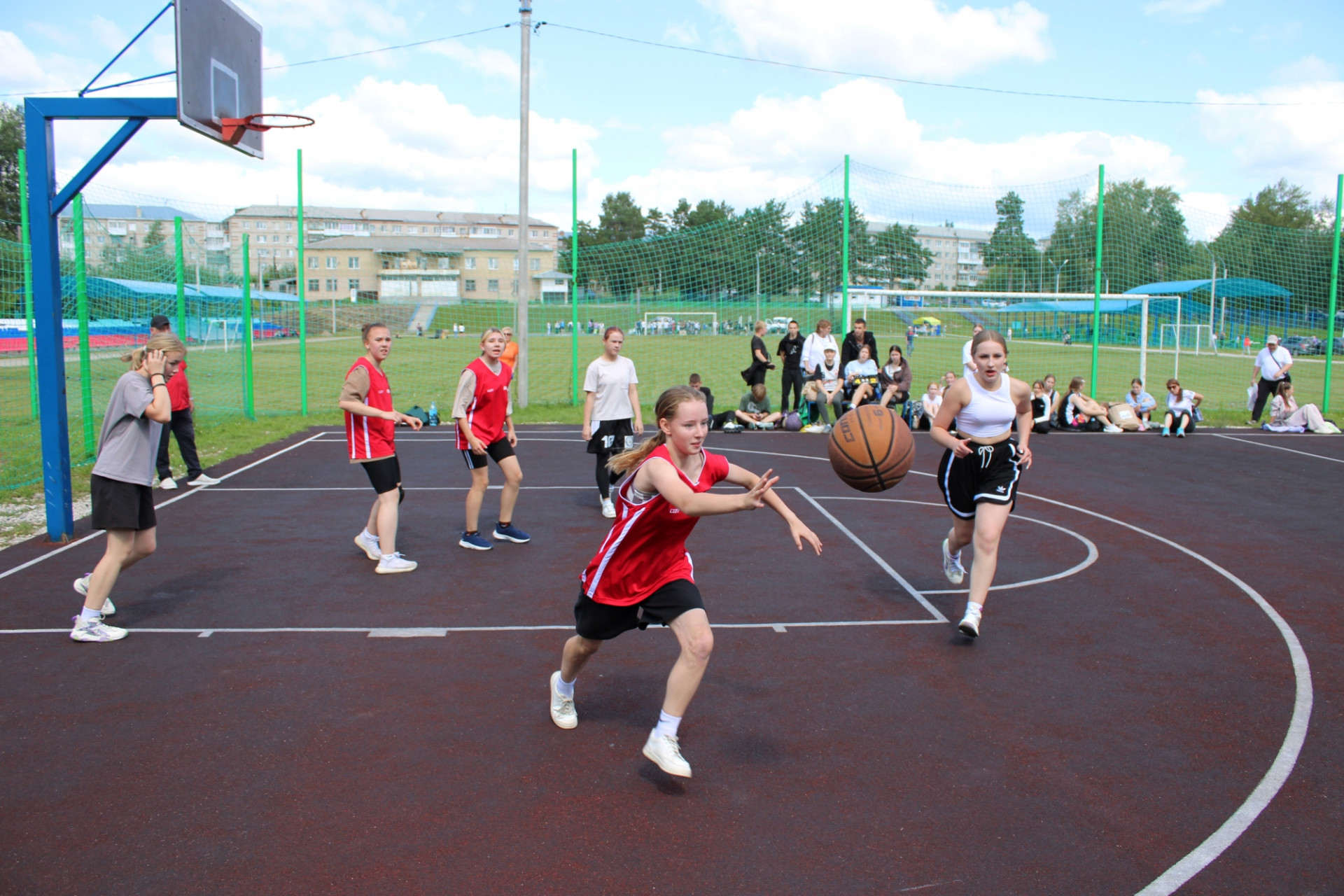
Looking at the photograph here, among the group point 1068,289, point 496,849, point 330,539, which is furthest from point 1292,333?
point 496,849

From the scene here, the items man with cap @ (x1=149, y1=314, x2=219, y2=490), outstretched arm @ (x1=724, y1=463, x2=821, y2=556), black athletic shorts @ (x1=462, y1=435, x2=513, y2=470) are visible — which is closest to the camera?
outstretched arm @ (x1=724, y1=463, x2=821, y2=556)

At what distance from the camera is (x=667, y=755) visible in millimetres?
4020

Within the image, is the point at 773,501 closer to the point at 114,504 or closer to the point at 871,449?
the point at 871,449

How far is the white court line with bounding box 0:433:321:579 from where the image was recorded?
750cm

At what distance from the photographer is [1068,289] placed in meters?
21.2

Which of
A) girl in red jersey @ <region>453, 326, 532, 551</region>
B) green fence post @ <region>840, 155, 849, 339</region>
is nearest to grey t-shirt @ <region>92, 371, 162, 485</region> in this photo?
girl in red jersey @ <region>453, 326, 532, 551</region>

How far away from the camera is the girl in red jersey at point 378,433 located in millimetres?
7117

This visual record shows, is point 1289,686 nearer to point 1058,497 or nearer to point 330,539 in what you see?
point 1058,497

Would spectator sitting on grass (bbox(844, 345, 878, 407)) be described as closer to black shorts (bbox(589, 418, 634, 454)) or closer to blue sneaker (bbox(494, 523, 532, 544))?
black shorts (bbox(589, 418, 634, 454))

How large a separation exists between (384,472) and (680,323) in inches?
701

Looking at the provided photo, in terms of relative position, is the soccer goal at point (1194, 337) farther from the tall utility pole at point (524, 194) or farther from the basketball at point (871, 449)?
the basketball at point (871, 449)

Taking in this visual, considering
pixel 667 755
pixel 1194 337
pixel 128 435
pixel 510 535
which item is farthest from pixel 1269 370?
pixel 1194 337

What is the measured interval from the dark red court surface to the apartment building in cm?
726

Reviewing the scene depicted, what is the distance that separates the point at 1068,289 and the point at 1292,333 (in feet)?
31.4
